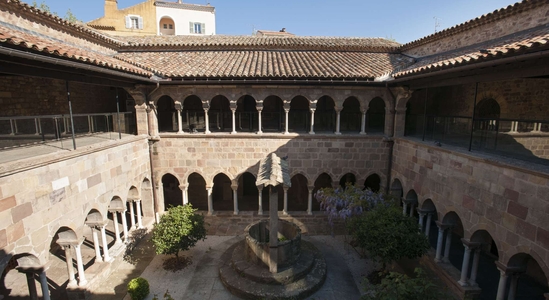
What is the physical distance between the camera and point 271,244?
8.46 m

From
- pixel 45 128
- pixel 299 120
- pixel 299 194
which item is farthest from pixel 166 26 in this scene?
pixel 45 128

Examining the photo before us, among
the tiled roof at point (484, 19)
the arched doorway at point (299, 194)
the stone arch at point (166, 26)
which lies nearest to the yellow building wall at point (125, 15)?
the stone arch at point (166, 26)

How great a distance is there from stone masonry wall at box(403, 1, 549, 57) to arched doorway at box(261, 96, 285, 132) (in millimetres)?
7372

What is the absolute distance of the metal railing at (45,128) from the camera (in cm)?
687

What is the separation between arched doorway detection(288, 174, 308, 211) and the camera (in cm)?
1561

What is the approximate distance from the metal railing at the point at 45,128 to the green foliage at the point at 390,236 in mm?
9306

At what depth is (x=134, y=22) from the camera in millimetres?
30391

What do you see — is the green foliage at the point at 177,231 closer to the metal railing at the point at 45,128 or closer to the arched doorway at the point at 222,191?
the metal railing at the point at 45,128

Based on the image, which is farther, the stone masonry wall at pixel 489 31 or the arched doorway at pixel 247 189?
the arched doorway at pixel 247 189

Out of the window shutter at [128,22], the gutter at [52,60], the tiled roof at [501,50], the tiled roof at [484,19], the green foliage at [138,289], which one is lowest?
the green foliage at [138,289]

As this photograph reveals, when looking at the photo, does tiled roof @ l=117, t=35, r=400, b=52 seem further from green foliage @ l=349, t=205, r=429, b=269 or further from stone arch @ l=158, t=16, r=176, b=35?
stone arch @ l=158, t=16, r=176, b=35

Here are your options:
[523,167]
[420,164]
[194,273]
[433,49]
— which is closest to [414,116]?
[420,164]

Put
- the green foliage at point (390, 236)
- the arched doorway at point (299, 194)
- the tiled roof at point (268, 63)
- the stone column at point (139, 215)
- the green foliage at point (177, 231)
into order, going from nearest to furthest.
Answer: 1. the green foliage at point (390, 236)
2. the green foliage at point (177, 231)
3. the tiled roof at point (268, 63)
4. the stone column at point (139, 215)
5. the arched doorway at point (299, 194)

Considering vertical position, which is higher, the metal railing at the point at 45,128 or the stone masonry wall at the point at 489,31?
the stone masonry wall at the point at 489,31
